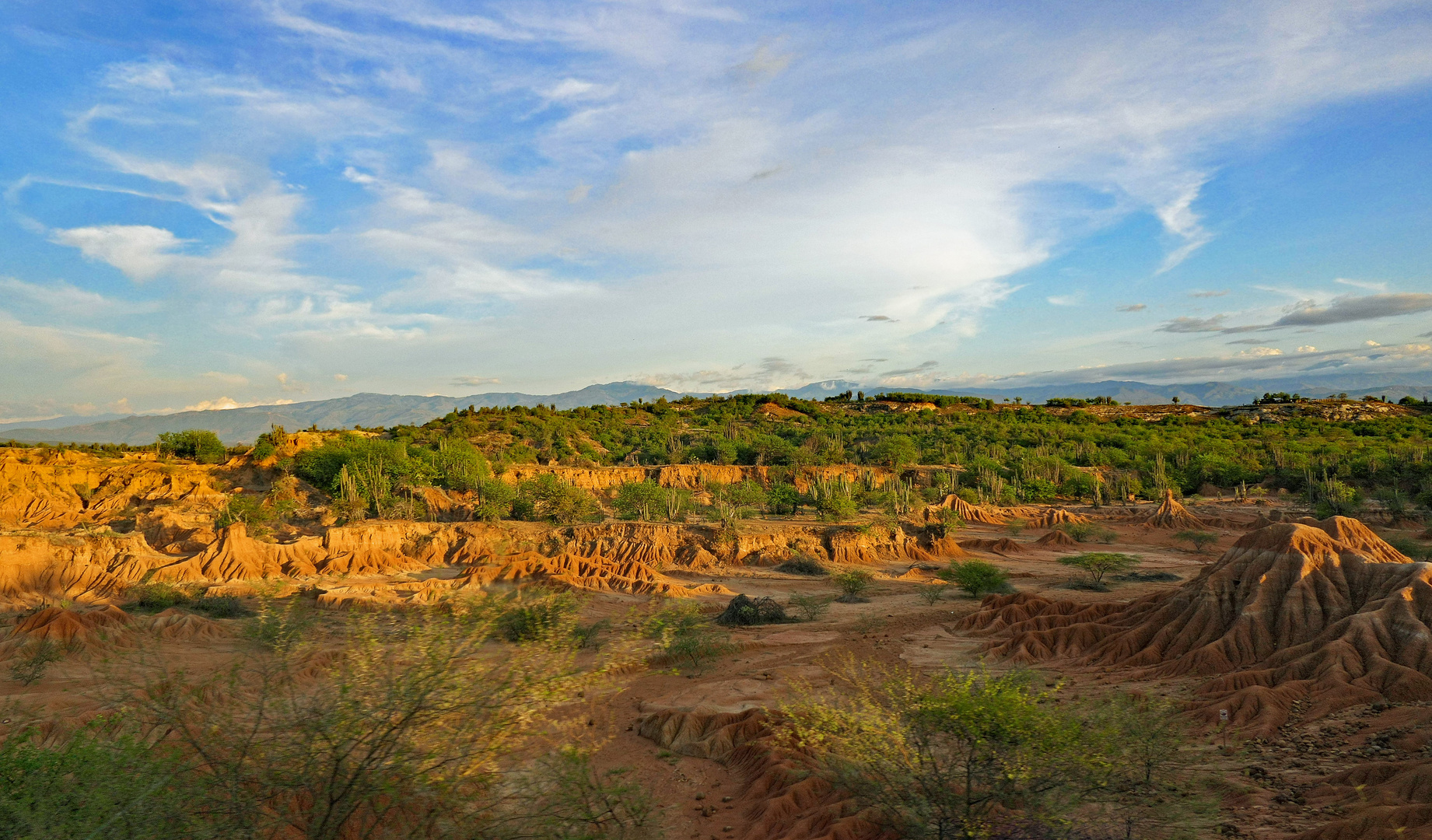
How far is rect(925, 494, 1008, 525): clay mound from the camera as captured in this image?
50875mm

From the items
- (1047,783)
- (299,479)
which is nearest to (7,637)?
(1047,783)

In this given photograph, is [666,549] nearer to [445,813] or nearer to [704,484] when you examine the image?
[704,484]

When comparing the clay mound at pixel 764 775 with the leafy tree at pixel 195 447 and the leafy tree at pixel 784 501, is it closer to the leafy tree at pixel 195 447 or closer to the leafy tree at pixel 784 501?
the leafy tree at pixel 784 501

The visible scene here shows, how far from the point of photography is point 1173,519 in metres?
46.4

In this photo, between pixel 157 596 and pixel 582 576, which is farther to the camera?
pixel 582 576

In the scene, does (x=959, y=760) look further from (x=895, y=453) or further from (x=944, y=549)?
(x=895, y=453)

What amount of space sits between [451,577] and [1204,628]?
29576 millimetres

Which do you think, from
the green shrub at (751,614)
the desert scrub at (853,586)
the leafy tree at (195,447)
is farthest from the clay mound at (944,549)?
the leafy tree at (195,447)

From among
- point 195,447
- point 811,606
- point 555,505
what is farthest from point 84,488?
point 811,606

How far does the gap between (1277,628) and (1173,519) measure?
34471mm

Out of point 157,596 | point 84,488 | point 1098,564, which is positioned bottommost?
point 1098,564

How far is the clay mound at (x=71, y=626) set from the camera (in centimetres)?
1934

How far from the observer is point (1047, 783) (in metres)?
9.26

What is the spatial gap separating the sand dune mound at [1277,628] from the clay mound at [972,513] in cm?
2863
